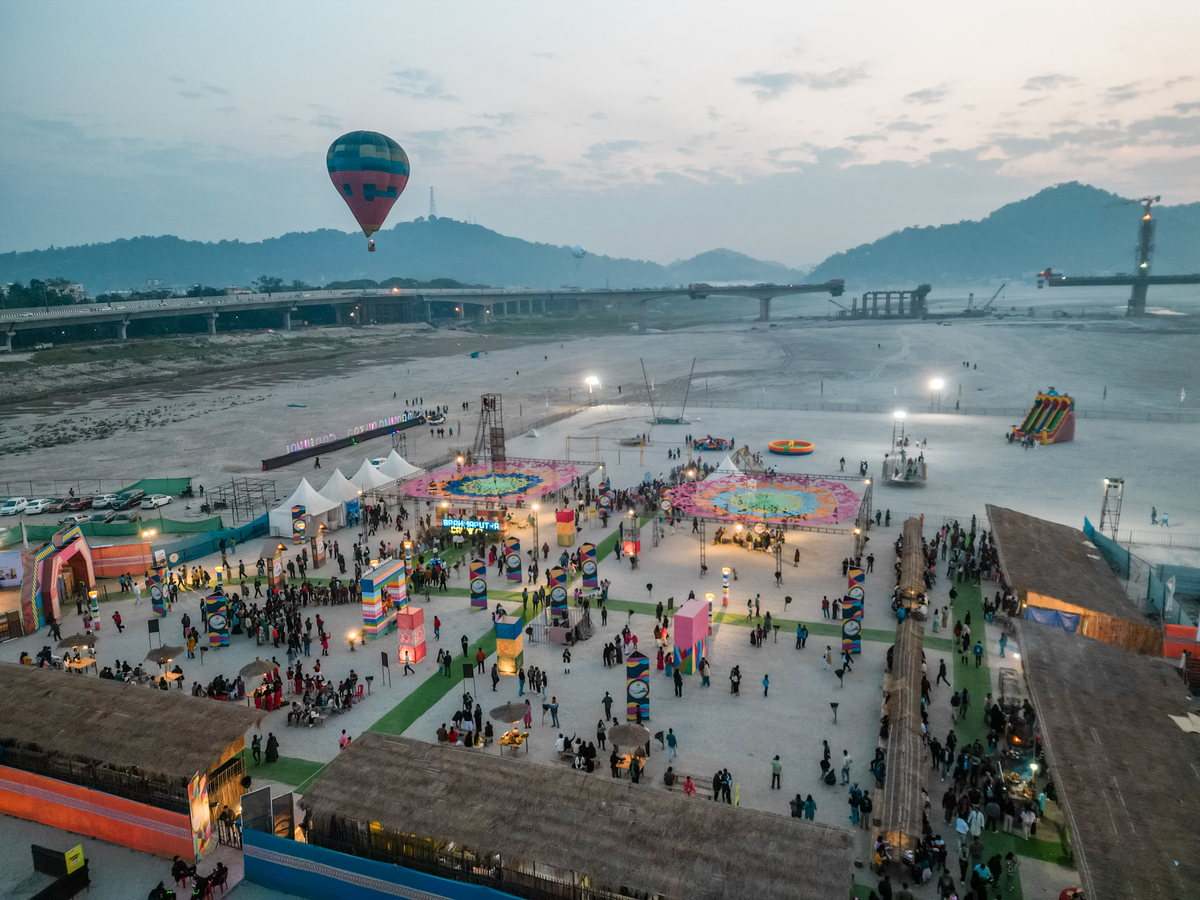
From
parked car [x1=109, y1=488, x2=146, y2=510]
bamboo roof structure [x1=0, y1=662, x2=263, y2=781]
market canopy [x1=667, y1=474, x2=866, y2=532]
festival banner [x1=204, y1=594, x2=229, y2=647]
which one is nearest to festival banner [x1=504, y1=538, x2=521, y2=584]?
market canopy [x1=667, y1=474, x2=866, y2=532]

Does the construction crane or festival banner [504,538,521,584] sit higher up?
the construction crane

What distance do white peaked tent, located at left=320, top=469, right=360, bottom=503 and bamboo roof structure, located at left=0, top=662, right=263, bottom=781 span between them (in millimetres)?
23095

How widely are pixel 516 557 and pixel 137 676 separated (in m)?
14.7

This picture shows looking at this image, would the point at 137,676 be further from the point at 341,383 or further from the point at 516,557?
the point at 341,383

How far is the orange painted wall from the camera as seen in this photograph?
A: 17.0 metres

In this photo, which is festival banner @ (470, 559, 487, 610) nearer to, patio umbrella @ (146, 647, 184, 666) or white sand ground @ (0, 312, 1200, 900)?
white sand ground @ (0, 312, 1200, 900)

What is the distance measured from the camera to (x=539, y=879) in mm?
14078

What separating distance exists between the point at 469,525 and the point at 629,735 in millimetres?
19932

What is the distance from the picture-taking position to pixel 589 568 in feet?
107

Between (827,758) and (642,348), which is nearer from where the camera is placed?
(827,758)

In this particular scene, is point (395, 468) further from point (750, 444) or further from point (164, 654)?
point (750, 444)

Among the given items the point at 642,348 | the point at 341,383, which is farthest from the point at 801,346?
the point at 341,383

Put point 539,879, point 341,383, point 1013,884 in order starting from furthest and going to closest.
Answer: point 341,383 < point 1013,884 < point 539,879

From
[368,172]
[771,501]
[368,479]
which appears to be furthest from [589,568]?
[368,172]
